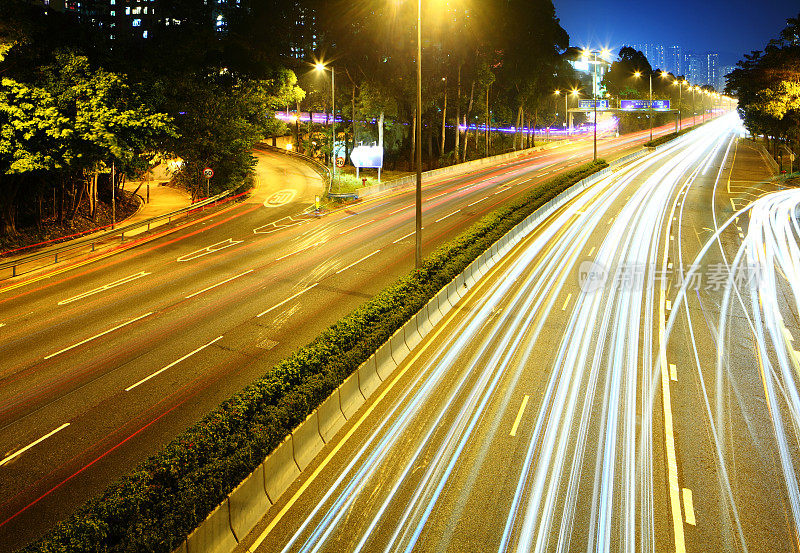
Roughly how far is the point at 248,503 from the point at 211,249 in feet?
70.8

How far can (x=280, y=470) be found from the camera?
10.2m

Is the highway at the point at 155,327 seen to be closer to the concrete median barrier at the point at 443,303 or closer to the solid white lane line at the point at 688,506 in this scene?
the concrete median barrier at the point at 443,303

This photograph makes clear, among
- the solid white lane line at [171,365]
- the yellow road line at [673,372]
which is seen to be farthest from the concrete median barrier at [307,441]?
the yellow road line at [673,372]

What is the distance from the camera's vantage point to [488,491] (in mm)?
10016

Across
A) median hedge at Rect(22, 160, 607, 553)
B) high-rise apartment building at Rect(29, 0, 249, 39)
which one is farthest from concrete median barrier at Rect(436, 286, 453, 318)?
high-rise apartment building at Rect(29, 0, 249, 39)

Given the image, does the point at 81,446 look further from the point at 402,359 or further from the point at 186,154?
the point at 186,154

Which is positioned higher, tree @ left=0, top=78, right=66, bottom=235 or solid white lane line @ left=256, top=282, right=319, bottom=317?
tree @ left=0, top=78, right=66, bottom=235

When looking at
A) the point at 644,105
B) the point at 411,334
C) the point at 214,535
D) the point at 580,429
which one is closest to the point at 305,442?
the point at 214,535

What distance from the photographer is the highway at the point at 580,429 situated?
9109mm

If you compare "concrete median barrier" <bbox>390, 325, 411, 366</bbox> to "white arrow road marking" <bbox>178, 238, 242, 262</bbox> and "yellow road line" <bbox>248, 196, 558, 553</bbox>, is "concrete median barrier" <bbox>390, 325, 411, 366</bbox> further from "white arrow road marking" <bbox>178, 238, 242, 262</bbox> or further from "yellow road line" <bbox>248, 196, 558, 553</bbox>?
"white arrow road marking" <bbox>178, 238, 242, 262</bbox>

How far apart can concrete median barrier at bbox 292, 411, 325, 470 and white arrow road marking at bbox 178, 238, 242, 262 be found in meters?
17.9

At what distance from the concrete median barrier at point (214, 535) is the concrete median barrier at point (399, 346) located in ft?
24.7

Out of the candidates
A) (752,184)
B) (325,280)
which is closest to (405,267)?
(325,280)

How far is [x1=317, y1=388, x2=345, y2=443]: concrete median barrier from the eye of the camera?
11.8 meters
